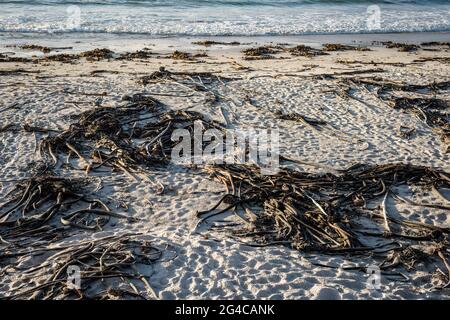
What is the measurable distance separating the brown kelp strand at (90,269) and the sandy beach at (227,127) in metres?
0.02

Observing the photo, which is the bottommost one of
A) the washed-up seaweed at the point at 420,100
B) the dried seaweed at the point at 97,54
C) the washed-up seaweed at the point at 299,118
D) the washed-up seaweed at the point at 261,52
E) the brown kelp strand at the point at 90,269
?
the brown kelp strand at the point at 90,269

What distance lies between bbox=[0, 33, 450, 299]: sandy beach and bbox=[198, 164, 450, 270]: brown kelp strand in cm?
9

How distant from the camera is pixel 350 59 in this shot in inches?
417

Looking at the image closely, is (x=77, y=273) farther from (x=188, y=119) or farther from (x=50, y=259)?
(x=188, y=119)

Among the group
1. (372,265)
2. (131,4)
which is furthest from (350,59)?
(131,4)

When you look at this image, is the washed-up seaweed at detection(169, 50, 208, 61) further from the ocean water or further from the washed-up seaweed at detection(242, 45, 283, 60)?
the ocean water

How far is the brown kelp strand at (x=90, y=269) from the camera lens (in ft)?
10.2

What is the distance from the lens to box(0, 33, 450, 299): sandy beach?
331 cm

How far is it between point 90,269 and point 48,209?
111 centimetres

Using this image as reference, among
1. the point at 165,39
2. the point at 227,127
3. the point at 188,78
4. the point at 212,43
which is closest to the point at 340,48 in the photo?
the point at 212,43

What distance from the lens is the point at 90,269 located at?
3.36 meters

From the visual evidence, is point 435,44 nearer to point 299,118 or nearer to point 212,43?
point 212,43

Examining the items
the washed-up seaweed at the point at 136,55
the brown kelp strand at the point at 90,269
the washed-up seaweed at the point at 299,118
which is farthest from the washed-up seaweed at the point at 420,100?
the washed-up seaweed at the point at 136,55

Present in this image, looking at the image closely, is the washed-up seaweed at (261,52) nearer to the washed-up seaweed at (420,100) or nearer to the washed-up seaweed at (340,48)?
the washed-up seaweed at (340,48)
